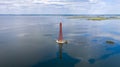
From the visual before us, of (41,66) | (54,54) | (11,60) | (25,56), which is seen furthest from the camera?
(54,54)

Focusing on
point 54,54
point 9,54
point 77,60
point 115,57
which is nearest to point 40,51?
point 54,54

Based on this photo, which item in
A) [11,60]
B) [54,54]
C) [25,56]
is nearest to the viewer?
[11,60]

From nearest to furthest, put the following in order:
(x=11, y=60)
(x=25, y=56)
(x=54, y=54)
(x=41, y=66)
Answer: (x=41, y=66), (x=11, y=60), (x=25, y=56), (x=54, y=54)

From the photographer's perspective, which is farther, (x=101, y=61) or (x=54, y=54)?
(x=54, y=54)

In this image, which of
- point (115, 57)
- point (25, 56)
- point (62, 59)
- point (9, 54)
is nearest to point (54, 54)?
point (62, 59)

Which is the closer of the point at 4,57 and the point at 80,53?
the point at 4,57

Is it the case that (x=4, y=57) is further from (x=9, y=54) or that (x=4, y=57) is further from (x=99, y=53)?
(x=99, y=53)

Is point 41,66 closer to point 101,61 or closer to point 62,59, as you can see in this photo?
point 62,59
